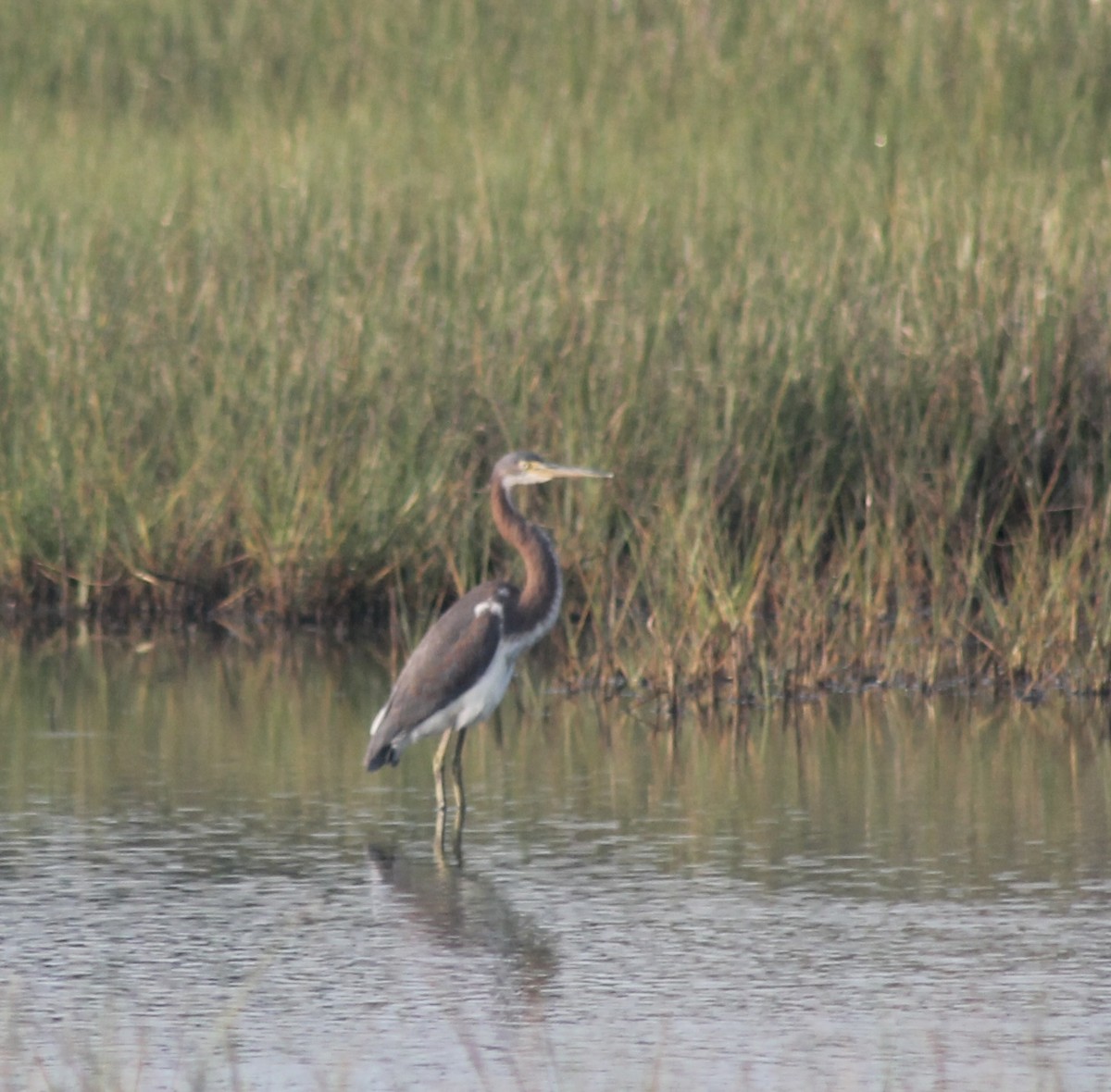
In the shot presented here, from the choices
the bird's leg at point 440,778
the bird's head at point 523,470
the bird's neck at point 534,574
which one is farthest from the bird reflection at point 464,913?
the bird's head at point 523,470

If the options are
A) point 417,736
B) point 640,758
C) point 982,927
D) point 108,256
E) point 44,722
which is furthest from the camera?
point 108,256

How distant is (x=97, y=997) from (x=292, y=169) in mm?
9588

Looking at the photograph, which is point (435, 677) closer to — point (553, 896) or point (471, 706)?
point (471, 706)

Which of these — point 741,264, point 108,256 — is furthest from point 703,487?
point 108,256

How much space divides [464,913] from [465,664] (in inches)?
55.8

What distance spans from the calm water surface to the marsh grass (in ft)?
2.26

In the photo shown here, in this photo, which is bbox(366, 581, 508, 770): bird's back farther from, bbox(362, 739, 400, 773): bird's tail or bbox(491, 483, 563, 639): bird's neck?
bbox(491, 483, 563, 639): bird's neck

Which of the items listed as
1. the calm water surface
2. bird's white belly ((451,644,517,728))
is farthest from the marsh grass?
bird's white belly ((451,644,517,728))

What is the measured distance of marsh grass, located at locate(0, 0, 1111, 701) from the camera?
382 inches

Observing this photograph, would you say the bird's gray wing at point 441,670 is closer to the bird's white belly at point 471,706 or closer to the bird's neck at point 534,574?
the bird's white belly at point 471,706

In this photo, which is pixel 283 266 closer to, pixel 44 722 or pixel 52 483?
pixel 52 483

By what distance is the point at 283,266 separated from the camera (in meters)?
12.7

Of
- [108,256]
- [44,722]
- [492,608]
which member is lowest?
[44,722]

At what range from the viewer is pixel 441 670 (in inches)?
310
